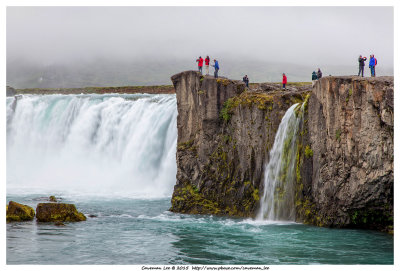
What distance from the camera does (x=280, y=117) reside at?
1147 inches

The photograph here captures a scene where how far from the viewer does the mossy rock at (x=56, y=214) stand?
91.8 feet

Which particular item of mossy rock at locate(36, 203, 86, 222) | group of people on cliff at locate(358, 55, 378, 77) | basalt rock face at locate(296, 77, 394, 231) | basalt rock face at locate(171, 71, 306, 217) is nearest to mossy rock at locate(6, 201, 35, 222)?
mossy rock at locate(36, 203, 86, 222)

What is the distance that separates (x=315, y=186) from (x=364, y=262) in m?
7.60

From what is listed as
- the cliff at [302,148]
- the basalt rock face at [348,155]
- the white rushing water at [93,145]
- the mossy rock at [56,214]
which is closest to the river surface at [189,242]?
the mossy rock at [56,214]

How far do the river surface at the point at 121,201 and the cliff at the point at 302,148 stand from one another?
4.19 feet

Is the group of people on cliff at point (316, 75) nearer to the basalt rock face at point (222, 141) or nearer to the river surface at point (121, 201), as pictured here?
the basalt rock face at point (222, 141)

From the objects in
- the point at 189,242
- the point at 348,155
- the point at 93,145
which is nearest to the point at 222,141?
the point at 348,155

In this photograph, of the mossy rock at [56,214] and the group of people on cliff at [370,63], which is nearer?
the group of people on cliff at [370,63]

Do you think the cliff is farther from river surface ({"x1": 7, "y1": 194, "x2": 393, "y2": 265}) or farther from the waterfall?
river surface ({"x1": 7, "y1": 194, "x2": 393, "y2": 265})

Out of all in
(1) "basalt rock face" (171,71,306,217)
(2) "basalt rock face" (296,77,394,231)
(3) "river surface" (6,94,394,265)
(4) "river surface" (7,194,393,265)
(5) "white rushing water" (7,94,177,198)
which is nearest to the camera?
(4) "river surface" (7,194,393,265)

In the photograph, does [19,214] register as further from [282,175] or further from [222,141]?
[282,175]

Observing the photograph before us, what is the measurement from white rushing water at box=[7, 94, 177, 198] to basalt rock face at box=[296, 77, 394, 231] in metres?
17.2

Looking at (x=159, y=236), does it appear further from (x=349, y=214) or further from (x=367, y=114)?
(x=367, y=114)

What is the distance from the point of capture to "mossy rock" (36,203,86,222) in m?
28.0
